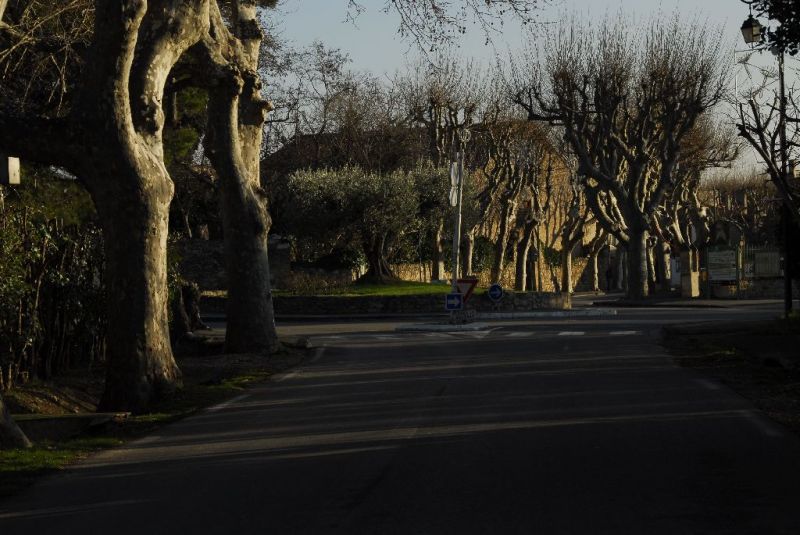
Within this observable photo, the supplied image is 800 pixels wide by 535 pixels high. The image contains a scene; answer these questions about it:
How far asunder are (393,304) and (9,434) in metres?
30.0

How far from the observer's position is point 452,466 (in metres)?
8.59

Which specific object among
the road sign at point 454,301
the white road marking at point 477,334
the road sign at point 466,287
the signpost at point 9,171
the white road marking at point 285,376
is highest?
the signpost at point 9,171

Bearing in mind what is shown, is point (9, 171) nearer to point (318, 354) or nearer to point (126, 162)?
point (126, 162)

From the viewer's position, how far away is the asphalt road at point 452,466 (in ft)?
22.5

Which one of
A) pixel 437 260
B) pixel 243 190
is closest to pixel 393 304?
pixel 437 260

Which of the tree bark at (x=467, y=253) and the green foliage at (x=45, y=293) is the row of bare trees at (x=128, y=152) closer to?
the green foliage at (x=45, y=293)

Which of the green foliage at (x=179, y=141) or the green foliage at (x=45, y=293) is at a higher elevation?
the green foliage at (x=179, y=141)

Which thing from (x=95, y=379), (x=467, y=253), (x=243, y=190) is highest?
(x=243, y=190)

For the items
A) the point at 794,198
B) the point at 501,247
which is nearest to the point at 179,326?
the point at 794,198

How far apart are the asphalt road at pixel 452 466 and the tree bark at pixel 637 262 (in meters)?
30.9

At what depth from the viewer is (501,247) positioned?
56875 millimetres

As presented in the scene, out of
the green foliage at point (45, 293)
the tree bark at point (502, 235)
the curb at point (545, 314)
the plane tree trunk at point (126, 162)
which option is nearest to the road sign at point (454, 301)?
the curb at point (545, 314)

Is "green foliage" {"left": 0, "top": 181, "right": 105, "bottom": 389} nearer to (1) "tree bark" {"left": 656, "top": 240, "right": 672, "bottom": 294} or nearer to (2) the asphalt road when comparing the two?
(2) the asphalt road

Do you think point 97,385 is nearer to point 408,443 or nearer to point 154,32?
point 154,32
